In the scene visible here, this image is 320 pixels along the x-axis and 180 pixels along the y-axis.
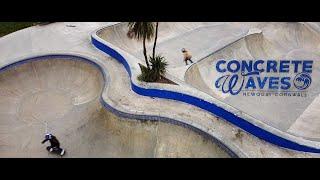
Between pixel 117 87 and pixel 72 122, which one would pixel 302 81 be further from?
pixel 72 122

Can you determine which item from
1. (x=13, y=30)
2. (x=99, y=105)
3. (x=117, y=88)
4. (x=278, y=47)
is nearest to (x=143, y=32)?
(x=117, y=88)

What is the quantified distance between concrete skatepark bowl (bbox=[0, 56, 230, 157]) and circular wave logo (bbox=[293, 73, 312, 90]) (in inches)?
311

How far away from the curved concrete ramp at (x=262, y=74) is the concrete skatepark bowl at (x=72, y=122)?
450 cm

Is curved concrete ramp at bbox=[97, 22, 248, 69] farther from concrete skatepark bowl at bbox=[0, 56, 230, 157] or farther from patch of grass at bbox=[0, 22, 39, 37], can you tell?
patch of grass at bbox=[0, 22, 39, 37]

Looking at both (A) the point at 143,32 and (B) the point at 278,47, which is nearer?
(A) the point at 143,32

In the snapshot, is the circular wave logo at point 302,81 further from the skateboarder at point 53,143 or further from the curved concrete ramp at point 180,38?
the skateboarder at point 53,143

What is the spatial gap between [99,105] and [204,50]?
8.79 m

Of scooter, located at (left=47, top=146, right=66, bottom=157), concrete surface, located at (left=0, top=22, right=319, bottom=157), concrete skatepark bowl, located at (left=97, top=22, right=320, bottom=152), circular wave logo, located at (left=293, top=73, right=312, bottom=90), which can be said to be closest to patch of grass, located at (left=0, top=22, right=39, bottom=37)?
concrete surface, located at (left=0, top=22, right=319, bottom=157)

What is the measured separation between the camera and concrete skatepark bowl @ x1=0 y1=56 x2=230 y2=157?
1589 centimetres

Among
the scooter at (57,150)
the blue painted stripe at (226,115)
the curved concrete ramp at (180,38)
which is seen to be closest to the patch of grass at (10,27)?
the curved concrete ramp at (180,38)

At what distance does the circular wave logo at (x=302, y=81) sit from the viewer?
19.7 metres
